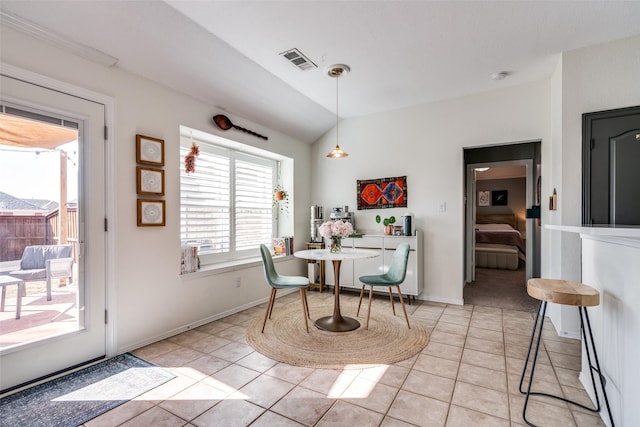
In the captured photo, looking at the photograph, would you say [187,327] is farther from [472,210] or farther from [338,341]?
[472,210]

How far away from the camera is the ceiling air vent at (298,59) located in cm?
286

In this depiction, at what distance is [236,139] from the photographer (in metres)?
3.73

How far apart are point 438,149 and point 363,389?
3.20m

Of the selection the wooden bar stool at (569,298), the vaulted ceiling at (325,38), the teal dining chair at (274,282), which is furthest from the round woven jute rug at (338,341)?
the vaulted ceiling at (325,38)

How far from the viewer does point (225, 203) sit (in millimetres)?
3895

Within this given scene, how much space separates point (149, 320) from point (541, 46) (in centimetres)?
437

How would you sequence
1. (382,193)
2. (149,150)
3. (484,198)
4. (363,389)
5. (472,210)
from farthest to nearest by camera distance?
(484,198) < (472,210) < (382,193) < (149,150) < (363,389)

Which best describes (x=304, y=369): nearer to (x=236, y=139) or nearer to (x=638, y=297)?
(x=638, y=297)

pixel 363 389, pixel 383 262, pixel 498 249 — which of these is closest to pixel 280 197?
pixel 383 262

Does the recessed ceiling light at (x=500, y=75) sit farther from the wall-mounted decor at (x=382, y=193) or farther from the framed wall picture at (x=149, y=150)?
the framed wall picture at (x=149, y=150)

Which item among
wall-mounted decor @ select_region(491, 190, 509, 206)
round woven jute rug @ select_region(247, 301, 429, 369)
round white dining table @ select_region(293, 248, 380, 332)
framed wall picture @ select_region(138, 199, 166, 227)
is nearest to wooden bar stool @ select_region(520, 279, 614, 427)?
round woven jute rug @ select_region(247, 301, 429, 369)

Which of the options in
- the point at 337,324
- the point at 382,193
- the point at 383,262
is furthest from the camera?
the point at 382,193

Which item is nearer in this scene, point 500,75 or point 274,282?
point 274,282

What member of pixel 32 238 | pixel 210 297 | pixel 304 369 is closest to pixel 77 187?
pixel 32 238
